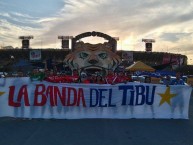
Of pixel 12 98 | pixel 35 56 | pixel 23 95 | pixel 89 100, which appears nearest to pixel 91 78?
pixel 89 100

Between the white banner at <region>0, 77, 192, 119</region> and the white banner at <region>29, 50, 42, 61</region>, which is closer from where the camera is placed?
the white banner at <region>0, 77, 192, 119</region>

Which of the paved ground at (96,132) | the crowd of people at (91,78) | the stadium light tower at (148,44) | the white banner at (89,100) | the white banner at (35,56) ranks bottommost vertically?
the paved ground at (96,132)

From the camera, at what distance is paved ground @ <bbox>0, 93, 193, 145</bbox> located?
8.74 metres

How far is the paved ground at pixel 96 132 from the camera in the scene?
28.7 ft

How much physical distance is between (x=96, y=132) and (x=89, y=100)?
3.27 m

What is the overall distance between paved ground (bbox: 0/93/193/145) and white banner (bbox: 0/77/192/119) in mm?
581

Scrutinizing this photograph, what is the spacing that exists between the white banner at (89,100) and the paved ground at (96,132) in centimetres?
58

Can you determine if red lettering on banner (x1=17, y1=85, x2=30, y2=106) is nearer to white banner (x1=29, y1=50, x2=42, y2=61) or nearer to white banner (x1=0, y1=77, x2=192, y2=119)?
white banner (x1=0, y1=77, x2=192, y2=119)

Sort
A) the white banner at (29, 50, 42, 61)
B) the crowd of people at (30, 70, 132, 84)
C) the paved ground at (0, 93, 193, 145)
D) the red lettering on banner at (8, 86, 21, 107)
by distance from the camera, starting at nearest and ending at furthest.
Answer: the paved ground at (0, 93, 193, 145) → the red lettering on banner at (8, 86, 21, 107) → the crowd of people at (30, 70, 132, 84) → the white banner at (29, 50, 42, 61)

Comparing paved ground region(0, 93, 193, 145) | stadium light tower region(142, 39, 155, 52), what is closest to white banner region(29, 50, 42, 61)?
paved ground region(0, 93, 193, 145)

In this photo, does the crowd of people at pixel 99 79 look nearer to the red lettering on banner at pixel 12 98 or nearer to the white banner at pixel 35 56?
the red lettering on banner at pixel 12 98

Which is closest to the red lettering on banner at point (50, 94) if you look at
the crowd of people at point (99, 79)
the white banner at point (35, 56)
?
the crowd of people at point (99, 79)

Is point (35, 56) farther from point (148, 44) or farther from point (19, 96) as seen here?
point (148, 44)

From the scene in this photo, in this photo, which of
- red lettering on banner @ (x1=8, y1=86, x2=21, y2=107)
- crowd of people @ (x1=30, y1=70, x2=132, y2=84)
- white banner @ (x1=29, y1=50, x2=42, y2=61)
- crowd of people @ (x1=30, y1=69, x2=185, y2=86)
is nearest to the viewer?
red lettering on banner @ (x1=8, y1=86, x2=21, y2=107)
